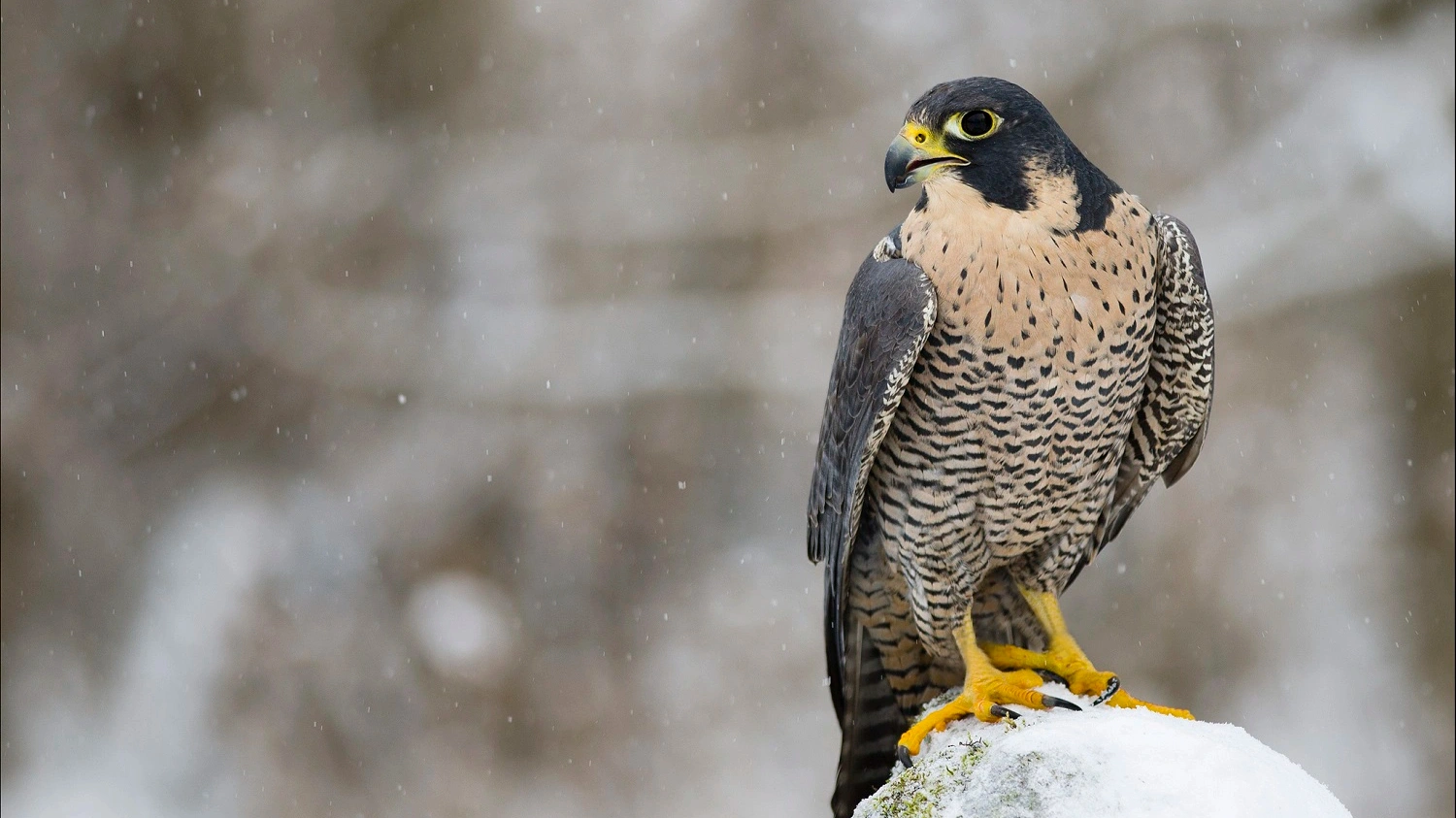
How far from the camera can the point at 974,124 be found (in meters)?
2.31

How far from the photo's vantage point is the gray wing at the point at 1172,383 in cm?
253

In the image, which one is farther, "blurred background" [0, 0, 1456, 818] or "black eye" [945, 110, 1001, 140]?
"blurred background" [0, 0, 1456, 818]

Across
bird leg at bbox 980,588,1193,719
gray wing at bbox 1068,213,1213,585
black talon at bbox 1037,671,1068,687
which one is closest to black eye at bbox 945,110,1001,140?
gray wing at bbox 1068,213,1213,585

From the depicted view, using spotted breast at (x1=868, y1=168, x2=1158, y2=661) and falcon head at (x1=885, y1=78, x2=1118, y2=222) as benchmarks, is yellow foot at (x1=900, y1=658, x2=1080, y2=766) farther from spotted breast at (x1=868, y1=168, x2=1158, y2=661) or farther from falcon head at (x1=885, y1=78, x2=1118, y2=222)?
falcon head at (x1=885, y1=78, x2=1118, y2=222)

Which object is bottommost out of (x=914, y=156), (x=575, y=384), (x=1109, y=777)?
(x=1109, y=777)

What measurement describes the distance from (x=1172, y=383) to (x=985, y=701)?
0.80m

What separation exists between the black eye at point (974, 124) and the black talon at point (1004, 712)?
1.11 meters

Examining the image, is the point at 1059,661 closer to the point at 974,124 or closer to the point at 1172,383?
the point at 1172,383

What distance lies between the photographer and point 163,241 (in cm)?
720

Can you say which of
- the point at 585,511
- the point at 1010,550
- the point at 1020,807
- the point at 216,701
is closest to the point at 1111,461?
the point at 1010,550

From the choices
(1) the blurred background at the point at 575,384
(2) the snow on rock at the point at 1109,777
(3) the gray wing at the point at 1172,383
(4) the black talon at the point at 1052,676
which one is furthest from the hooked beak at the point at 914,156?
(1) the blurred background at the point at 575,384

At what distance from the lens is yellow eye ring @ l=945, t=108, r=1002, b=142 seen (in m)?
2.30

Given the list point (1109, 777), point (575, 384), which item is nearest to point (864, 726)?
point (1109, 777)

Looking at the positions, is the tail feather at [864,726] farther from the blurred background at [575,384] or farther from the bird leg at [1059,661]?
the blurred background at [575,384]
